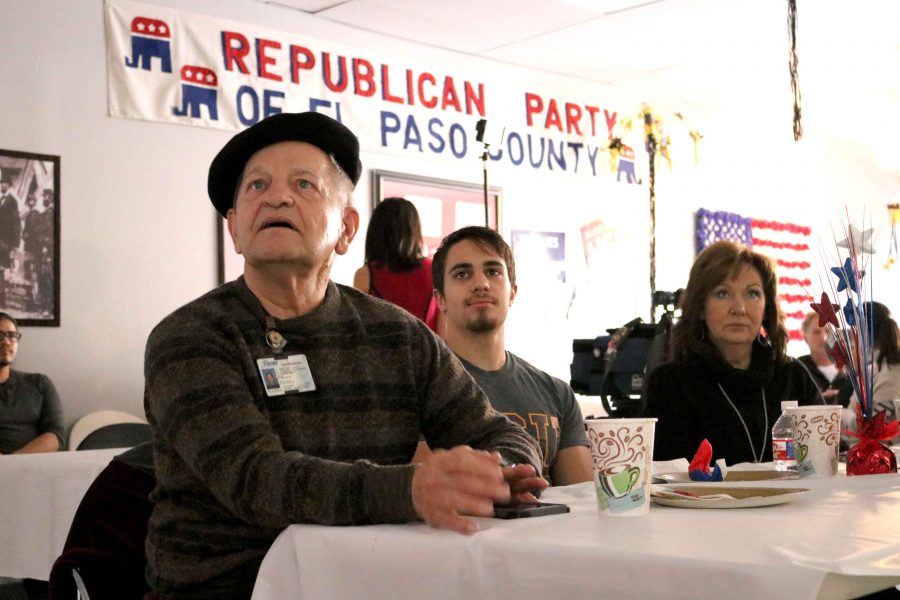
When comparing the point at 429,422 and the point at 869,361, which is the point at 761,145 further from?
the point at 429,422

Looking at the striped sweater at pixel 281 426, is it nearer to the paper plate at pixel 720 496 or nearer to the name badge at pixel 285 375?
the name badge at pixel 285 375

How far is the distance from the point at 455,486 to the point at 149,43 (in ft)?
16.0

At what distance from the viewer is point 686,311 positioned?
9.86 ft

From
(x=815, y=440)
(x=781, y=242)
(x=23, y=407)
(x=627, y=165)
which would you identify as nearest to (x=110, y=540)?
(x=815, y=440)

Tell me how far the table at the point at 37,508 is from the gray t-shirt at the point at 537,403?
1.08 m

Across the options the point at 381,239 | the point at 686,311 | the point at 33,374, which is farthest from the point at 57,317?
the point at 686,311

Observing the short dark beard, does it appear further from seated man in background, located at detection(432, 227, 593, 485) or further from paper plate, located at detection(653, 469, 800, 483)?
paper plate, located at detection(653, 469, 800, 483)

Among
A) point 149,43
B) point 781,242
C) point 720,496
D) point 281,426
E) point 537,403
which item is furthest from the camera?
point 781,242

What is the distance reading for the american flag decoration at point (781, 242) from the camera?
29.6 ft

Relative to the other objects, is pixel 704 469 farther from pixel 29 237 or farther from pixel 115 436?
pixel 29 237

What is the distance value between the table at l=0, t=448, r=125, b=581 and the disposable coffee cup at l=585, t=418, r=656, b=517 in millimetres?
1970

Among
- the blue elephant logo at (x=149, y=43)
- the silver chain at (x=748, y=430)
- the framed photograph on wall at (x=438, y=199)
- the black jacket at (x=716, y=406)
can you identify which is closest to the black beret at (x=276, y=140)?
the black jacket at (x=716, y=406)

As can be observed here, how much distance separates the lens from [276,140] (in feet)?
5.92

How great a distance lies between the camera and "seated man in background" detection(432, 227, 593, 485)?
Result: 8.96ft
